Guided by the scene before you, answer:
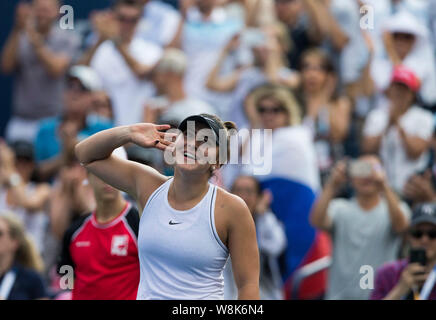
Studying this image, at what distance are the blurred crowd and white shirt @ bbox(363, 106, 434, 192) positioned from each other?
1 cm

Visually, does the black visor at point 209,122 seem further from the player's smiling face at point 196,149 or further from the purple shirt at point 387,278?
the purple shirt at point 387,278

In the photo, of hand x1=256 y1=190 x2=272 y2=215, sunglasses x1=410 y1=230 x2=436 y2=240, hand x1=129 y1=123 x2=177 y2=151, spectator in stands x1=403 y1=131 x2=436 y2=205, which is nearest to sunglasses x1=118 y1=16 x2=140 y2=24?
hand x1=256 y1=190 x2=272 y2=215

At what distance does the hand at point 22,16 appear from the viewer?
9.07 meters

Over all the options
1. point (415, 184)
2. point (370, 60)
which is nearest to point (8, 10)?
point (370, 60)

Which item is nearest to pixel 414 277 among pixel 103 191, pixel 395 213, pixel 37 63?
pixel 395 213

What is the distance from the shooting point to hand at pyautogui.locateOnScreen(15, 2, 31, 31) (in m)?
9.07

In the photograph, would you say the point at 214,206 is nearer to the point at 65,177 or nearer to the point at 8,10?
the point at 65,177

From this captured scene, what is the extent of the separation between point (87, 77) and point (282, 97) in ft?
6.15

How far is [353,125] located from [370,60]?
65 centimetres

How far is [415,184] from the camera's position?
22.8 feet

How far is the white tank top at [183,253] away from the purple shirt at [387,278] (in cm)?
197

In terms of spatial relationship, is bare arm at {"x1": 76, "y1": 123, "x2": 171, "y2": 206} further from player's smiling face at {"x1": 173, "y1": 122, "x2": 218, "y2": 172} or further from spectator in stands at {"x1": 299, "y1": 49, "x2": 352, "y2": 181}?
spectator in stands at {"x1": 299, "y1": 49, "x2": 352, "y2": 181}

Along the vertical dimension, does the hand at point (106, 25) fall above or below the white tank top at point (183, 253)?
above

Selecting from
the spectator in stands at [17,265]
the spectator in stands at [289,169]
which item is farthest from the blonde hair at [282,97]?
the spectator in stands at [17,265]
